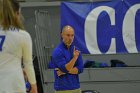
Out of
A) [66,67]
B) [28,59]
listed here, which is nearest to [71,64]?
[66,67]

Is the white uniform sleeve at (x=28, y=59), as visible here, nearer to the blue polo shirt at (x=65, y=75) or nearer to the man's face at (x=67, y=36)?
the blue polo shirt at (x=65, y=75)

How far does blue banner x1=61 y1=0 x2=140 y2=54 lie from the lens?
7566 mm

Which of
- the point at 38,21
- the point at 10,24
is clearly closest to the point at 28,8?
the point at 38,21

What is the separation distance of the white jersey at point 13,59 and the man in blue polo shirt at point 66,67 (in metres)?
2.00

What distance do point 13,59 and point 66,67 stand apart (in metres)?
2.05

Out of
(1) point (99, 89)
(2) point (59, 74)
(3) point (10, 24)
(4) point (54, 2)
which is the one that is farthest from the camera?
(4) point (54, 2)

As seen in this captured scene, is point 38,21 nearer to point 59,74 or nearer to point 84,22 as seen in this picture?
point 84,22

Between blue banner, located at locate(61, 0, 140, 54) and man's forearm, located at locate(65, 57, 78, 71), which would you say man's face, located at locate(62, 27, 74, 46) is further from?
blue banner, located at locate(61, 0, 140, 54)

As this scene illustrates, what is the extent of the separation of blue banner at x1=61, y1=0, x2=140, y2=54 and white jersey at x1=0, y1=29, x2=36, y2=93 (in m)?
4.61

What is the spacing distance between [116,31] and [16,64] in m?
4.82

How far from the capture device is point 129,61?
835 centimetres

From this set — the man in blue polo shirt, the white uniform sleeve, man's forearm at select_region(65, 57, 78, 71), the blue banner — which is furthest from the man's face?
the blue banner

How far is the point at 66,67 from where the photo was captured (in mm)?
4980

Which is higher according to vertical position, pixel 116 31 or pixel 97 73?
pixel 116 31
